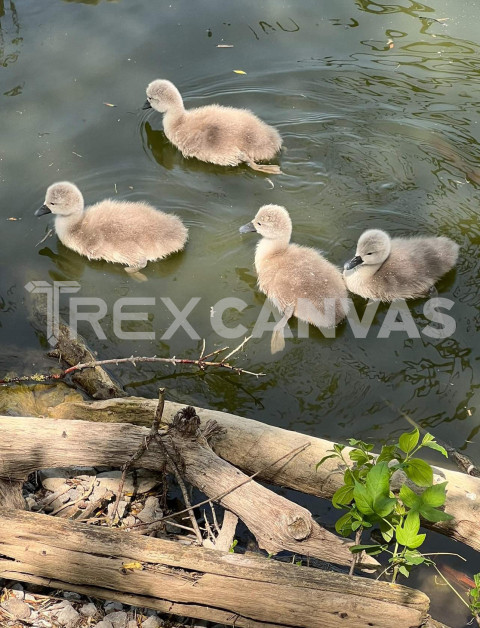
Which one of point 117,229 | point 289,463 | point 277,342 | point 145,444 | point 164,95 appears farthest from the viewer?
point 164,95

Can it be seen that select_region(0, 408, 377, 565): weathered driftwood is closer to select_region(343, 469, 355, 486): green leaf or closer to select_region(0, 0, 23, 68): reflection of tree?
select_region(343, 469, 355, 486): green leaf

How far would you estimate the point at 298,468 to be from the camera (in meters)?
3.27

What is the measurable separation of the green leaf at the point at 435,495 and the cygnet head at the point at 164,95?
12.0 feet

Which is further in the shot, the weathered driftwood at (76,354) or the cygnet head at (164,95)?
the cygnet head at (164,95)

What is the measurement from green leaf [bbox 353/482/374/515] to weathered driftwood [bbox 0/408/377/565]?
0.23m

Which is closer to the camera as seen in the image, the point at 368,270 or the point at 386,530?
the point at 386,530

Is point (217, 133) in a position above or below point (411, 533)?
above

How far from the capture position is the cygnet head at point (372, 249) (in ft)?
14.5

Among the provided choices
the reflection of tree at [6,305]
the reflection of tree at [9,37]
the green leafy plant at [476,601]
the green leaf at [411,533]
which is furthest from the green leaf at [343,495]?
the reflection of tree at [9,37]

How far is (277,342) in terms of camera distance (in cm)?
434

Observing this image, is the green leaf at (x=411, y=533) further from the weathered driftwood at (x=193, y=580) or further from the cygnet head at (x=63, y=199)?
the cygnet head at (x=63, y=199)

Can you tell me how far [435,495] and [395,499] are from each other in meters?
0.15

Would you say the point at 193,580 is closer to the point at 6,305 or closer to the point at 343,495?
the point at 343,495

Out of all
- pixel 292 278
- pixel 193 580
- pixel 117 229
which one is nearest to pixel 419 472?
pixel 193 580
